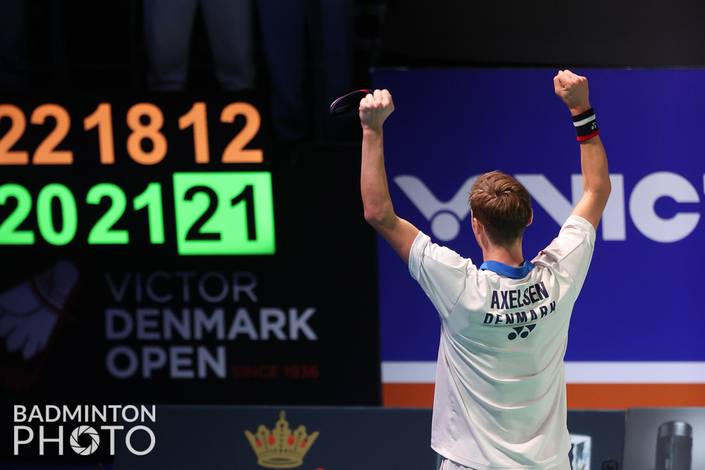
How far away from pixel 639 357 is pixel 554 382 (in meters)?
2.27

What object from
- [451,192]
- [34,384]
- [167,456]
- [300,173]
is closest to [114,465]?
[167,456]

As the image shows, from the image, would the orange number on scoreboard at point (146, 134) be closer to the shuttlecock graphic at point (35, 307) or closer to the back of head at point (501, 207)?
the shuttlecock graphic at point (35, 307)

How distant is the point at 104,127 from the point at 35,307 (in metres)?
0.84

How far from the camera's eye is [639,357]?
16.0 feet

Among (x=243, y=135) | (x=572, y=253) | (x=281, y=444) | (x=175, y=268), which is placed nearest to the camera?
(x=572, y=253)

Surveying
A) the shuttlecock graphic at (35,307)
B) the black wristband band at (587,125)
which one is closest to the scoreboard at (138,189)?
the shuttlecock graphic at (35,307)

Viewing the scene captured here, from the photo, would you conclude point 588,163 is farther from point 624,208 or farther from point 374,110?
point 624,208

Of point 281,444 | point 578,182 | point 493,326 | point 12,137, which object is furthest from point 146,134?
point 493,326

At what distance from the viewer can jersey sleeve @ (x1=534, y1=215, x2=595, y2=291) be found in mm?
2777

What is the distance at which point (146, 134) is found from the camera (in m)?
4.88

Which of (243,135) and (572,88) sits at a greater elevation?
(243,135)

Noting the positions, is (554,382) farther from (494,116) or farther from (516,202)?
(494,116)

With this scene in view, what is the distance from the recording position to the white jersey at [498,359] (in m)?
2.68

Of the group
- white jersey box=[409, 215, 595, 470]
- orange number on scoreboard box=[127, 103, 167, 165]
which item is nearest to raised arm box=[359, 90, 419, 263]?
white jersey box=[409, 215, 595, 470]
